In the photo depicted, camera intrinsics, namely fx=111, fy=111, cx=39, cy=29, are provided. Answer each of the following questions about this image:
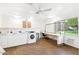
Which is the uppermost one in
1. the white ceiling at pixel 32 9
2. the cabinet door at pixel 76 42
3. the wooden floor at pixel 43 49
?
the white ceiling at pixel 32 9

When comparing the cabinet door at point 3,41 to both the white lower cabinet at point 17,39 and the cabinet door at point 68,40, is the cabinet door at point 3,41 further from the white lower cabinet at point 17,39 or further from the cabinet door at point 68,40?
the cabinet door at point 68,40

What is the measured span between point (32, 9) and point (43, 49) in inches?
23.6

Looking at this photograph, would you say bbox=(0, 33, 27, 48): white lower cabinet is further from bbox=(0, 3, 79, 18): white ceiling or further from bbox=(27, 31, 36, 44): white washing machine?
bbox=(0, 3, 79, 18): white ceiling

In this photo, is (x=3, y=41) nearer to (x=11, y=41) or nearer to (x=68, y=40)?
(x=11, y=41)

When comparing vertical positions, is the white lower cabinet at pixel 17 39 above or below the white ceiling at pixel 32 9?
below

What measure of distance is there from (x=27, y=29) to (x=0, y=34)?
1.27 feet

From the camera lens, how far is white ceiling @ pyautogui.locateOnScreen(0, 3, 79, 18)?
1579 mm

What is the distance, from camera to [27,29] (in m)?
1.63

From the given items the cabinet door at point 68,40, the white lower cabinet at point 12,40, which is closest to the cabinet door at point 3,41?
the white lower cabinet at point 12,40

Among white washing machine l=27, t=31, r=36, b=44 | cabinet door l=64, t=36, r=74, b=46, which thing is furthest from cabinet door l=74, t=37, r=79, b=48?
white washing machine l=27, t=31, r=36, b=44

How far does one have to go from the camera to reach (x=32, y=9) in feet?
5.18

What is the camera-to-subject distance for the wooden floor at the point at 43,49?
1.58 metres

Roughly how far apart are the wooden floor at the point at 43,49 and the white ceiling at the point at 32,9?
0.41 metres

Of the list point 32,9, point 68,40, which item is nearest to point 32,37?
point 32,9
